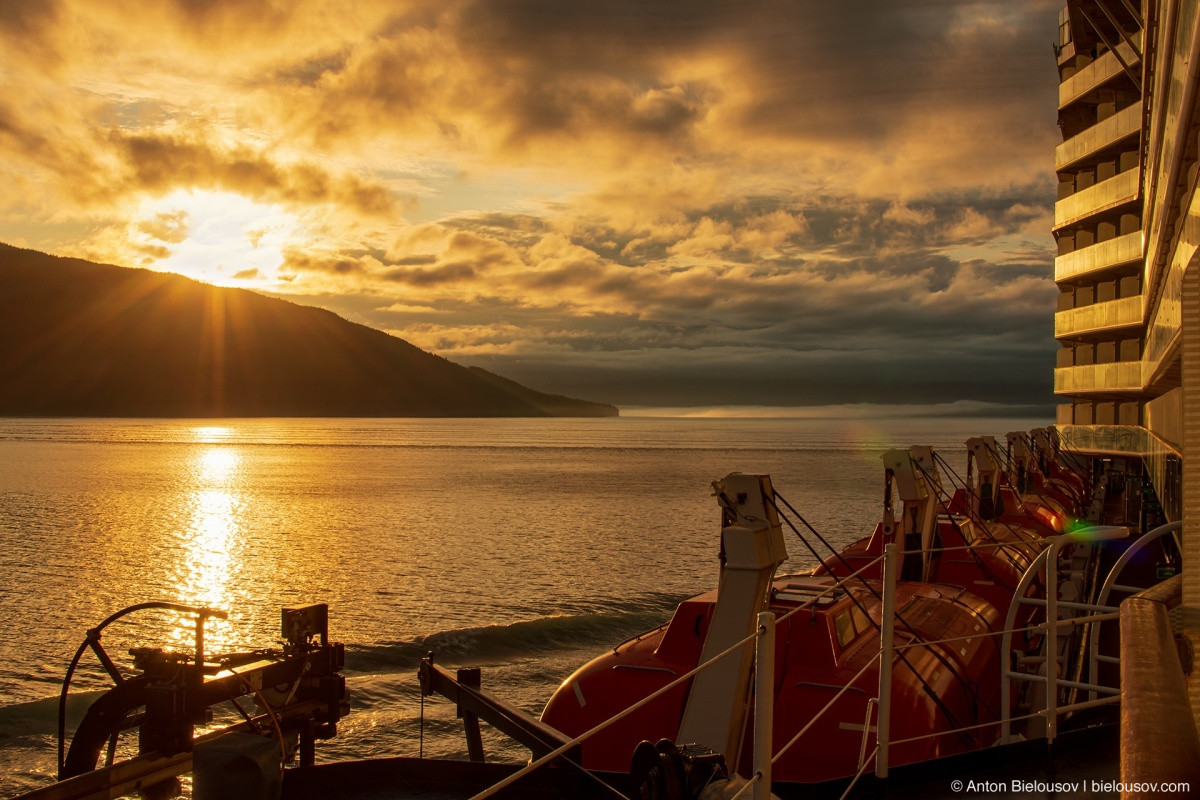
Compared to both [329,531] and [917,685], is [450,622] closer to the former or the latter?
[917,685]

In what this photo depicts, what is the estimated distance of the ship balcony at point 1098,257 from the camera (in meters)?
40.6

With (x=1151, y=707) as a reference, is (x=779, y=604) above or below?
below

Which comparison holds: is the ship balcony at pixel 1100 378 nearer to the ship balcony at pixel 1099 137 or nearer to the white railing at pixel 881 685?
the ship balcony at pixel 1099 137

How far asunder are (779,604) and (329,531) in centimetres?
4089

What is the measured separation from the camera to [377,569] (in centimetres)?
3653

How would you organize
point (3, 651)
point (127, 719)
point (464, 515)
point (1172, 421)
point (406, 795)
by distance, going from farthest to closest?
point (464, 515) → point (3, 651) → point (1172, 421) → point (406, 795) → point (127, 719)

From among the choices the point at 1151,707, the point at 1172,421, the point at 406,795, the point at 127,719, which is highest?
the point at 1172,421

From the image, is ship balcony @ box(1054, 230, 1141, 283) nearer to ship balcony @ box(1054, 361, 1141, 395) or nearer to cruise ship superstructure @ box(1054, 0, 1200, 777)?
cruise ship superstructure @ box(1054, 0, 1200, 777)

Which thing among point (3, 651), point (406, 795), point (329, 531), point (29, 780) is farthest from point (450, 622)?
point (329, 531)

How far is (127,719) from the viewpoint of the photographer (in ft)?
27.8

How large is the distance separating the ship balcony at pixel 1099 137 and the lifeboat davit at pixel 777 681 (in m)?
37.0

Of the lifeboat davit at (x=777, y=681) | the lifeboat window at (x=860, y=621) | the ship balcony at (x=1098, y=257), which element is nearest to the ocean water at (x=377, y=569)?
the lifeboat davit at (x=777, y=681)

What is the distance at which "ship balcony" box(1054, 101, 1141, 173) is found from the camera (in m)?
Result: 42.2

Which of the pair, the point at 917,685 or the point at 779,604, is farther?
the point at 779,604
